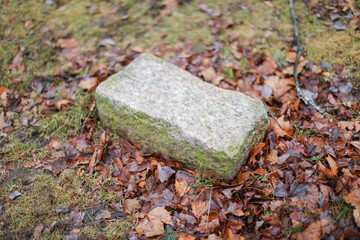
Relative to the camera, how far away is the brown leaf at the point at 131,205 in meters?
2.38

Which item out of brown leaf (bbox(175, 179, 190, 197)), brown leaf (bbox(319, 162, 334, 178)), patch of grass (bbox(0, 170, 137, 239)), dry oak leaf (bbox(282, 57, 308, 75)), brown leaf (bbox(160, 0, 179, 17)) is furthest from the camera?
brown leaf (bbox(160, 0, 179, 17))

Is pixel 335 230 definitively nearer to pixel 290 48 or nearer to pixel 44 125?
pixel 290 48

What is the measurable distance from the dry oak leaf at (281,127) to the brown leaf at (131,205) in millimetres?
1649

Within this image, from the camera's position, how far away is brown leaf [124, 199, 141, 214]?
2.38 meters

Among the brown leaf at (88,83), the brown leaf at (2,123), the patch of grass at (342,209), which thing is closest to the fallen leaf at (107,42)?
the brown leaf at (88,83)

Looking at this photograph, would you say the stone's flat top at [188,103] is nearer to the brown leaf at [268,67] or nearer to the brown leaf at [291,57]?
the brown leaf at [268,67]

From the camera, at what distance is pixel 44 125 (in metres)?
3.13

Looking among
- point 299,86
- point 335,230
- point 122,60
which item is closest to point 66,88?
point 122,60

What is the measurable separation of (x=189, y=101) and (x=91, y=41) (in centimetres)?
218

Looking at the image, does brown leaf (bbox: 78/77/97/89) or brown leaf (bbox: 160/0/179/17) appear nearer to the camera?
brown leaf (bbox: 78/77/97/89)

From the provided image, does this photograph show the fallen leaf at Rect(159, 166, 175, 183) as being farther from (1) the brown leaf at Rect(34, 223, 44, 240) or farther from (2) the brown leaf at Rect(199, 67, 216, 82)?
(2) the brown leaf at Rect(199, 67, 216, 82)

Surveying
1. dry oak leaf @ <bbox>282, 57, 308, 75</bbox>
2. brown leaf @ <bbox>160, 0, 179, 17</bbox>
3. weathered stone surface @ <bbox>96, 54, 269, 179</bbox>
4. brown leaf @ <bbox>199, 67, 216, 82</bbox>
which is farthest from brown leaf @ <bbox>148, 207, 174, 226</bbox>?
brown leaf @ <bbox>160, 0, 179, 17</bbox>

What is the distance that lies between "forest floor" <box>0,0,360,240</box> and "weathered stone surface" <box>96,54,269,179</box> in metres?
0.18

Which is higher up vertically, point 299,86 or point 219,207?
point 299,86
